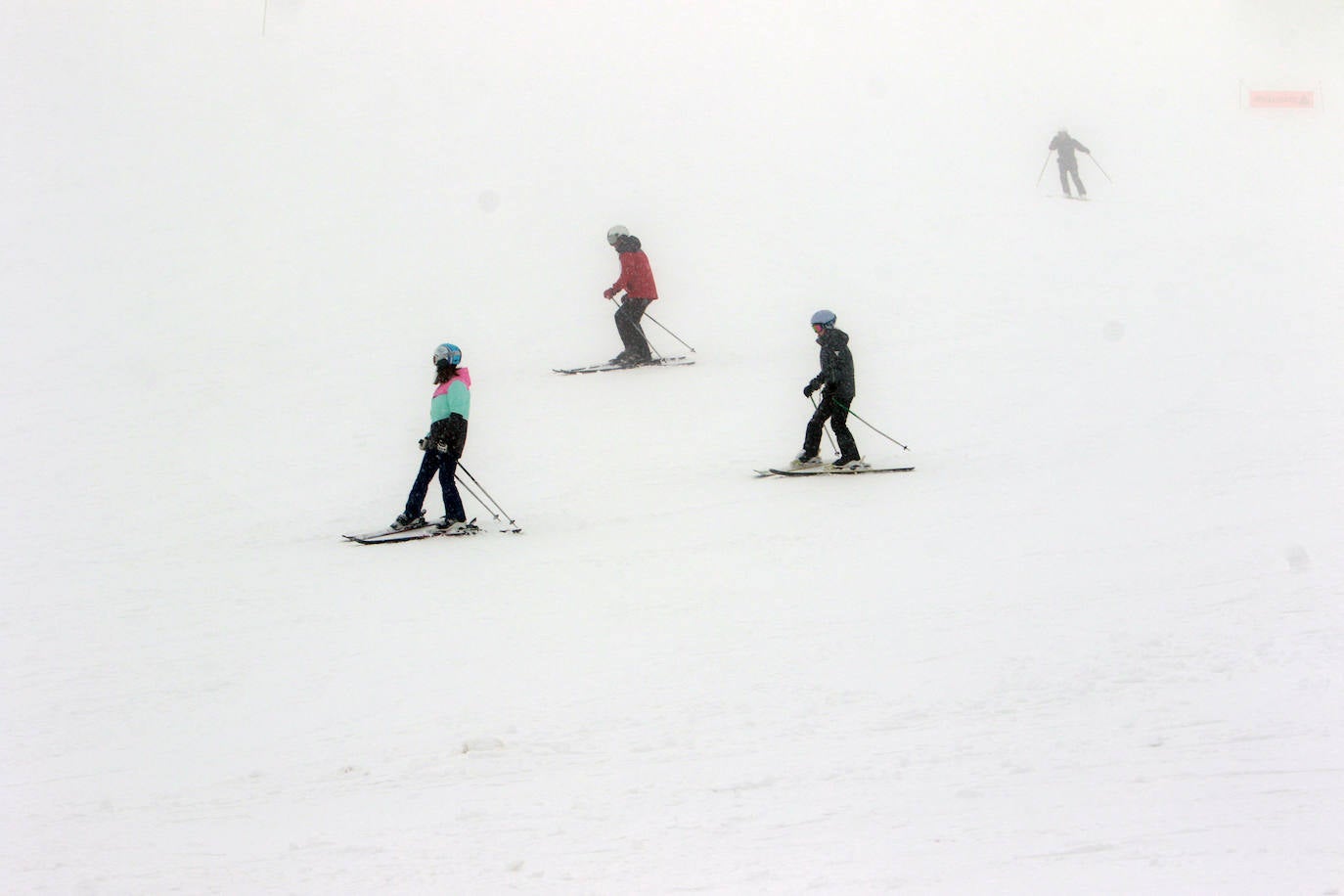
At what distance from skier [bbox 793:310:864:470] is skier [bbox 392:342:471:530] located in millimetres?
2665

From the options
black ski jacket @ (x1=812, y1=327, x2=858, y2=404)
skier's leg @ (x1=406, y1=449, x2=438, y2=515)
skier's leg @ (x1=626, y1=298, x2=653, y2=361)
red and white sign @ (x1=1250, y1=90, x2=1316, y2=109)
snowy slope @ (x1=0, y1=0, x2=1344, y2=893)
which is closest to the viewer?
snowy slope @ (x1=0, y1=0, x2=1344, y2=893)

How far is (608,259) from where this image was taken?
19.9m

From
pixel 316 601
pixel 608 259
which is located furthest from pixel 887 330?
pixel 316 601

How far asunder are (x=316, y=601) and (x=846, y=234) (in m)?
14.9

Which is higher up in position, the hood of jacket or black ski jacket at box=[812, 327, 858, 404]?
the hood of jacket

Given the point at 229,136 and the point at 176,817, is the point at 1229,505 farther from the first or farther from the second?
the point at 229,136

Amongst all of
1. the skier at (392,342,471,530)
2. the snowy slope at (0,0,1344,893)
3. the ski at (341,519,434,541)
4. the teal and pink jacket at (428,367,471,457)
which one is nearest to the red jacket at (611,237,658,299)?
the snowy slope at (0,0,1344,893)

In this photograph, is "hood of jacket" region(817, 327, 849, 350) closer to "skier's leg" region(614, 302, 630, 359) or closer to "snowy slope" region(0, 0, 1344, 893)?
"snowy slope" region(0, 0, 1344, 893)

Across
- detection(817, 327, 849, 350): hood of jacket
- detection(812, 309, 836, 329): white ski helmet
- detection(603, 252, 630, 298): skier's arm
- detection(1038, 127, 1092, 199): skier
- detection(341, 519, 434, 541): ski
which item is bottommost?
detection(341, 519, 434, 541): ski

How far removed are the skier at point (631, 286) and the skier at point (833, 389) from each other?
405 centimetres

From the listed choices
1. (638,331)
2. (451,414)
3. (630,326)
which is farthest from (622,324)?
(451,414)

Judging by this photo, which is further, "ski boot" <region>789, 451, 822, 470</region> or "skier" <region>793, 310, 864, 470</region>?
"ski boot" <region>789, 451, 822, 470</region>

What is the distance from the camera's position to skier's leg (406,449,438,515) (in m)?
8.36

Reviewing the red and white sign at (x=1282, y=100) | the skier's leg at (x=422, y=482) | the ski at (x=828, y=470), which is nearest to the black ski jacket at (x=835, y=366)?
the ski at (x=828, y=470)
